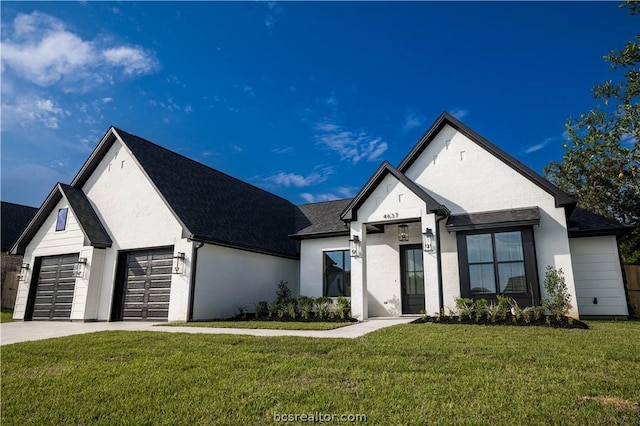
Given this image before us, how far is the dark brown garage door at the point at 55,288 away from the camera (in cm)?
1436

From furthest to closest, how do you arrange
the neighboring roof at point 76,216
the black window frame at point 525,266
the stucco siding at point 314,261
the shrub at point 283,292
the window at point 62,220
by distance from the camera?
the shrub at point 283,292
the window at point 62,220
the stucco siding at point 314,261
the neighboring roof at point 76,216
the black window frame at point 525,266

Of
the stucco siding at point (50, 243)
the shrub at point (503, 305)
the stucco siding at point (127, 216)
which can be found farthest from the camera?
the stucco siding at point (50, 243)

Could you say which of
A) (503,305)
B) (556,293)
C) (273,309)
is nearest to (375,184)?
(503,305)

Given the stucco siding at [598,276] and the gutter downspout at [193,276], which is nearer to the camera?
the stucco siding at [598,276]

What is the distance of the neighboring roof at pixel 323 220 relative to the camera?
14.7m

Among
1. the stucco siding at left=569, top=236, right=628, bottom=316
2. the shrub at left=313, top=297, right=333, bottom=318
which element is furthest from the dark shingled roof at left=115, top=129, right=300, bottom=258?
the stucco siding at left=569, top=236, right=628, bottom=316

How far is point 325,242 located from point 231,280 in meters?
3.97

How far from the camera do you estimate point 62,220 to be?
49.8ft

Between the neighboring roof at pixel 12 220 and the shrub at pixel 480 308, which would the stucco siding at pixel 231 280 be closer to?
the shrub at pixel 480 308

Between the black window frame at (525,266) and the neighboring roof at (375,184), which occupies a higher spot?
the neighboring roof at (375,184)

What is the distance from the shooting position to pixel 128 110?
17.7 metres

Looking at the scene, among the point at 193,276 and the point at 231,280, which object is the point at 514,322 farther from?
the point at 193,276

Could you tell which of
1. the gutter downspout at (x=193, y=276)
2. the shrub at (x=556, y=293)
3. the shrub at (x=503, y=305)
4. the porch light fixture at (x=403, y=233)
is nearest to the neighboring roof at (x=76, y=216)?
the gutter downspout at (x=193, y=276)

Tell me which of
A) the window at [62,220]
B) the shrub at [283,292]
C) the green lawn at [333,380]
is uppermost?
the window at [62,220]
